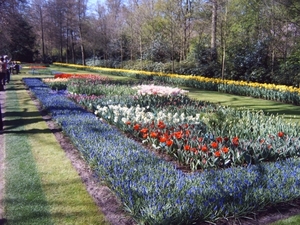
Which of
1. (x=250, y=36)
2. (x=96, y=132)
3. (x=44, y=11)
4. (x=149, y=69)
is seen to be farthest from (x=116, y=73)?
(x=44, y=11)

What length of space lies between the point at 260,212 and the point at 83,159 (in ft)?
9.34

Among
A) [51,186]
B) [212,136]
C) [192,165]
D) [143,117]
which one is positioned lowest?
[51,186]

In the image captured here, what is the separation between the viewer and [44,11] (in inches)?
1796

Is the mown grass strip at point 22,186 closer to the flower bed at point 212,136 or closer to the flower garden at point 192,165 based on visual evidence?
the flower garden at point 192,165

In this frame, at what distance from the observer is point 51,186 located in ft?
12.4

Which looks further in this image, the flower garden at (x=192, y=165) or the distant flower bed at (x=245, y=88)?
the distant flower bed at (x=245, y=88)

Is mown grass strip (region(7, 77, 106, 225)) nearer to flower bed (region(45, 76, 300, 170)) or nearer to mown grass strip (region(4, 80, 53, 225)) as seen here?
mown grass strip (region(4, 80, 53, 225))

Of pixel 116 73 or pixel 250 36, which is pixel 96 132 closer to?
pixel 250 36

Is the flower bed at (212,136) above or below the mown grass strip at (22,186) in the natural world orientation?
above

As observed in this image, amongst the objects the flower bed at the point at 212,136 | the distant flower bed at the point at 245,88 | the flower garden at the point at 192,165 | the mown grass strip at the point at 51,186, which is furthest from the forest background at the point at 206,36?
the mown grass strip at the point at 51,186

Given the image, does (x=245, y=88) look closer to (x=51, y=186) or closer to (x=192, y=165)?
→ (x=192, y=165)

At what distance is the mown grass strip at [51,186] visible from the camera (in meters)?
3.03

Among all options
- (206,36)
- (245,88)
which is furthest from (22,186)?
(206,36)

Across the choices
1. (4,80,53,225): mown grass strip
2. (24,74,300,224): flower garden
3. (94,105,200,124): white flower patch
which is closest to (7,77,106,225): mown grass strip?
(4,80,53,225): mown grass strip
